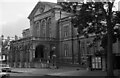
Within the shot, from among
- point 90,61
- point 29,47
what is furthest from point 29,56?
point 90,61

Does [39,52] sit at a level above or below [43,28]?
below

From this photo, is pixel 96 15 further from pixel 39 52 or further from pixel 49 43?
pixel 39 52

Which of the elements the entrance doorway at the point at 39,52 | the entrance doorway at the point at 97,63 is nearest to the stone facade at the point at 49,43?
the entrance doorway at the point at 39,52

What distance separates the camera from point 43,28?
81.9 m

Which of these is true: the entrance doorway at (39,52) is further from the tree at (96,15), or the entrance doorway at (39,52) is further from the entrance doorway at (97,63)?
the tree at (96,15)

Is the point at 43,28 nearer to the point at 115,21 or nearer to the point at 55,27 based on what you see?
the point at 55,27

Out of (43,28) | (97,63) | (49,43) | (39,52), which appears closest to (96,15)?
(97,63)

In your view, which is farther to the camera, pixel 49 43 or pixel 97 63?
pixel 49 43

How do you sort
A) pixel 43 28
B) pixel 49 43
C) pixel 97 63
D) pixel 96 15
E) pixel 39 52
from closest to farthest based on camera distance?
1. pixel 96 15
2. pixel 97 63
3. pixel 49 43
4. pixel 39 52
5. pixel 43 28

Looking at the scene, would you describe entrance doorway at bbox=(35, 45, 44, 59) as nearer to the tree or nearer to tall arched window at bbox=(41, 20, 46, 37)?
tall arched window at bbox=(41, 20, 46, 37)

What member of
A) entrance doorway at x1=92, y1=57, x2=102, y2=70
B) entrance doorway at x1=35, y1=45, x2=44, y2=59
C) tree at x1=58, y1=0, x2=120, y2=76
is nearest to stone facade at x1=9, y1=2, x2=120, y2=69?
entrance doorway at x1=35, y1=45, x2=44, y2=59

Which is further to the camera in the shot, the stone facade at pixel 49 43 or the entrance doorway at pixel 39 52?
the entrance doorway at pixel 39 52

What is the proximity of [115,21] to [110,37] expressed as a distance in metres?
2.18

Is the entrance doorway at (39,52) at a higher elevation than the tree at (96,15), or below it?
below
